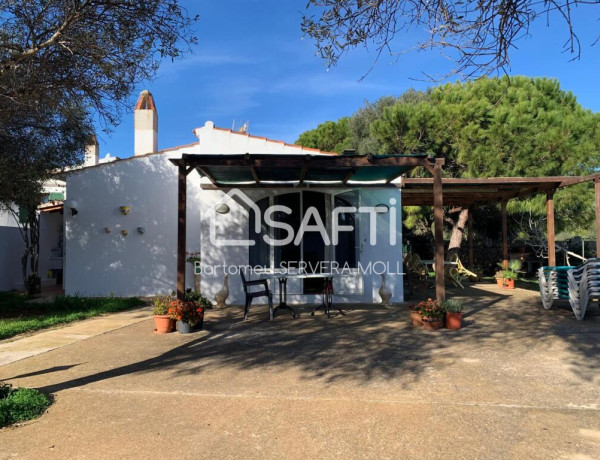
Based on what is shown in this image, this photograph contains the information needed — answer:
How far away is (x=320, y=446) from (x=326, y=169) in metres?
5.37

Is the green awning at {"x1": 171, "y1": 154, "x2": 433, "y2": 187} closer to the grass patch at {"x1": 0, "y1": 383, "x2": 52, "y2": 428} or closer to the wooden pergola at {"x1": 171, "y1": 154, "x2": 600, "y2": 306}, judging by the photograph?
the wooden pergola at {"x1": 171, "y1": 154, "x2": 600, "y2": 306}

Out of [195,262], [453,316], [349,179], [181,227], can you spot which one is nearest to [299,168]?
[349,179]

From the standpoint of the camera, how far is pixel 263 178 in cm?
868

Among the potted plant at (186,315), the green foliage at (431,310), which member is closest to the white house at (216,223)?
the potted plant at (186,315)

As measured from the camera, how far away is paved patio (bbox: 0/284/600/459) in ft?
9.25

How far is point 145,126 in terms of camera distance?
13109mm

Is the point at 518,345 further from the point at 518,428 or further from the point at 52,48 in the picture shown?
the point at 52,48

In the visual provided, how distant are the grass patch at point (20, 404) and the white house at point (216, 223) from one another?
14.3 ft

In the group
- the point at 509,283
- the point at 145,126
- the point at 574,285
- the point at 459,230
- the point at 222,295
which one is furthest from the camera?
the point at 459,230

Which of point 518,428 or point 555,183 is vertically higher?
point 555,183

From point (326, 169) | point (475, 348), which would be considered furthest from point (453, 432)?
point (326, 169)

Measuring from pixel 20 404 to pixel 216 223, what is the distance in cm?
608

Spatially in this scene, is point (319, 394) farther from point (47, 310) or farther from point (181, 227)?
point (47, 310)

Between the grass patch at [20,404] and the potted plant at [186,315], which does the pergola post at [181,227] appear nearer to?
the potted plant at [186,315]
